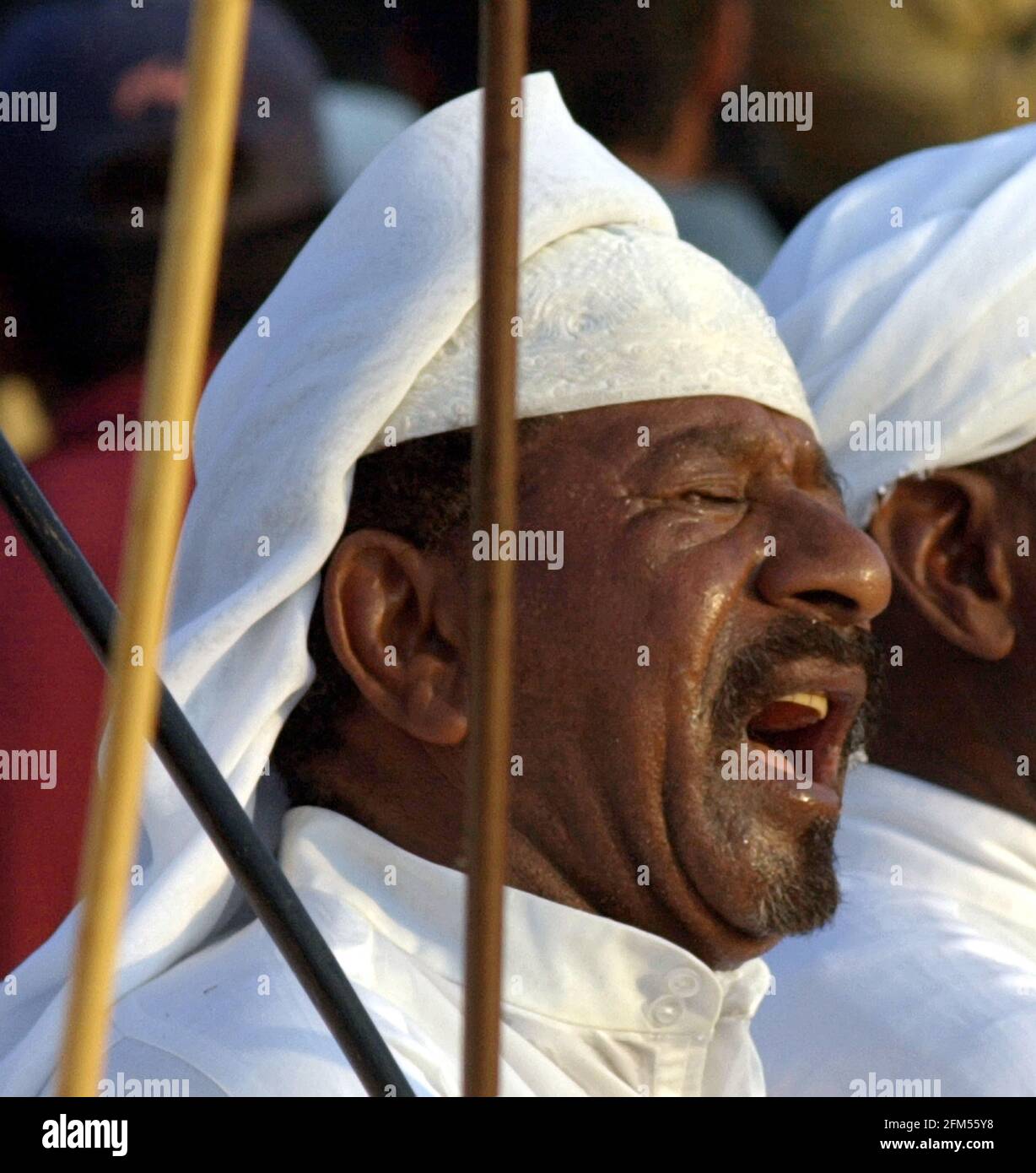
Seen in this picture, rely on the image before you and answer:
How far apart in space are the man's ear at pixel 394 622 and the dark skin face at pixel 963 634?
112 centimetres

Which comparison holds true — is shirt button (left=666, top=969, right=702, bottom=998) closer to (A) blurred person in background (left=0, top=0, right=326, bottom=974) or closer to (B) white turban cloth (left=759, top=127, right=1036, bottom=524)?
(B) white turban cloth (left=759, top=127, right=1036, bottom=524)

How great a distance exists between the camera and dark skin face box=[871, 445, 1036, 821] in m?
3.72

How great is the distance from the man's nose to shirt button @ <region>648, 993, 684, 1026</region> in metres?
0.46

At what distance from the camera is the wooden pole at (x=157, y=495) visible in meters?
1.27

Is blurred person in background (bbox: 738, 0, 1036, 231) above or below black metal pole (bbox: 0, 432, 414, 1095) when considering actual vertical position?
above

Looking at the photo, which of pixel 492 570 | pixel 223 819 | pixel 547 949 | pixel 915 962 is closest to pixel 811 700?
pixel 547 949

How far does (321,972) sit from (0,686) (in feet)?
6.43

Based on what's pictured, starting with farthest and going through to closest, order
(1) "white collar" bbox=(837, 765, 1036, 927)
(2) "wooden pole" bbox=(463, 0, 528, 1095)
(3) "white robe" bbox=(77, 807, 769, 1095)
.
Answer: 1. (1) "white collar" bbox=(837, 765, 1036, 927)
2. (3) "white robe" bbox=(77, 807, 769, 1095)
3. (2) "wooden pole" bbox=(463, 0, 528, 1095)

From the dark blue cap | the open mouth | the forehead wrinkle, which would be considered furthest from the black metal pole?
the dark blue cap

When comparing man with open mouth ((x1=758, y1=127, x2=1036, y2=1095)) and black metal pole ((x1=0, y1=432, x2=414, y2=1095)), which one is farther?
man with open mouth ((x1=758, y1=127, x2=1036, y2=1095))

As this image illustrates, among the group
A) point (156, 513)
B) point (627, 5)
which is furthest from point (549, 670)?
point (627, 5)

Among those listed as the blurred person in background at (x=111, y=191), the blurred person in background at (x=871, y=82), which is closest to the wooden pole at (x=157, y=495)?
the blurred person in background at (x=111, y=191)

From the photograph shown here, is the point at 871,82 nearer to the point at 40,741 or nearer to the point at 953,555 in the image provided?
the point at 953,555

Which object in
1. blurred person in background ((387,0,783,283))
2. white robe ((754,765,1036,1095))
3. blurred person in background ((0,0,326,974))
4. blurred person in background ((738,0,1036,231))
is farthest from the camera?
blurred person in background ((738,0,1036,231))
